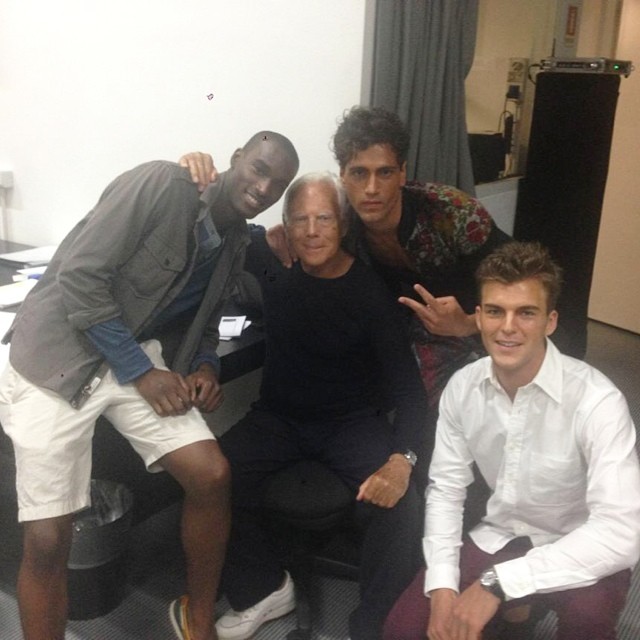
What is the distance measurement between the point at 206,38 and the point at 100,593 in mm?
1678

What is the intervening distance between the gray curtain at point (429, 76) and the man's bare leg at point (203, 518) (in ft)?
3.88

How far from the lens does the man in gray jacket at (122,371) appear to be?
1.41m

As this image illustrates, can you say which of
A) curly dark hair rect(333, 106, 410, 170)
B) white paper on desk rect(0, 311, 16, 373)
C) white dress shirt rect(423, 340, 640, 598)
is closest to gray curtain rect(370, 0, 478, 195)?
curly dark hair rect(333, 106, 410, 170)

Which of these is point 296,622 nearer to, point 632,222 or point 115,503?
point 115,503

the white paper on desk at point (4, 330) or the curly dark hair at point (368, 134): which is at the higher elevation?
the curly dark hair at point (368, 134)

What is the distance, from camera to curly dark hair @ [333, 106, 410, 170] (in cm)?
174

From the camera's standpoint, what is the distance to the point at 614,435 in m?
1.28

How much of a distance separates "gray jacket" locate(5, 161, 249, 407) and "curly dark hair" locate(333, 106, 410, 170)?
433mm

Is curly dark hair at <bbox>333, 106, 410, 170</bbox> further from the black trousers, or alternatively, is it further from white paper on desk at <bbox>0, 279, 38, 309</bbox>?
white paper on desk at <bbox>0, 279, 38, 309</bbox>

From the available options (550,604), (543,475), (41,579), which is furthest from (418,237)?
(41,579)

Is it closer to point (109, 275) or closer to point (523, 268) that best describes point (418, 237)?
point (523, 268)

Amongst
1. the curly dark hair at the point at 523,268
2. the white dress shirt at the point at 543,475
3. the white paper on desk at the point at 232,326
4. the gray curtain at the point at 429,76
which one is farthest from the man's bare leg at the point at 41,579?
the gray curtain at the point at 429,76

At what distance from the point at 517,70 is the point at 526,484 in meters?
Answer: 2.57

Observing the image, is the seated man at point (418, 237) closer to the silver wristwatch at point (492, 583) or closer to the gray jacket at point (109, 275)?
the gray jacket at point (109, 275)
